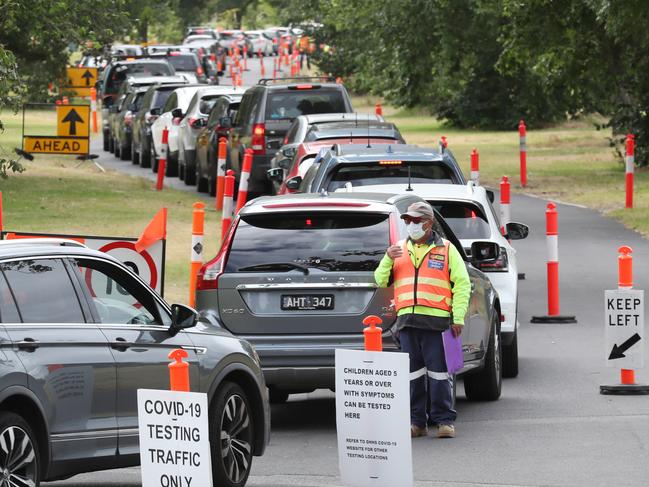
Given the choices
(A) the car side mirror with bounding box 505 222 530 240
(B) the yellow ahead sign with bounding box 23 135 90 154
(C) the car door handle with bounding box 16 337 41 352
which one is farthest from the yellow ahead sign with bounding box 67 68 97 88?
(C) the car door handle with bounding box 16 337 41 352

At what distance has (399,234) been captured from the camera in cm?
1155

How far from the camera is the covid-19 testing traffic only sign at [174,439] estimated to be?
7312 millimetres

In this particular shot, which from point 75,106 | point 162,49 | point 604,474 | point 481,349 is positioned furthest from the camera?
point 162,49

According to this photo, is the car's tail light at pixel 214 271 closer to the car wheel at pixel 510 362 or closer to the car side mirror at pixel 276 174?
the car wheel at pixel 510 362

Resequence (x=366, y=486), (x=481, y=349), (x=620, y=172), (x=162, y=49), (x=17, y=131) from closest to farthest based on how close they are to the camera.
Answer: (x=366, y=486) → (x=481, y=349) → (x=620, y=172) → (x=17, y=131) → (x=162, y=49)

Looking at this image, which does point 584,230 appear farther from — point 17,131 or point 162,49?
point 162,49

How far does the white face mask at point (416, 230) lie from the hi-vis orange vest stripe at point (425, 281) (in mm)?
104

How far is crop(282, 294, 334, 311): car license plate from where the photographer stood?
37.1 ft

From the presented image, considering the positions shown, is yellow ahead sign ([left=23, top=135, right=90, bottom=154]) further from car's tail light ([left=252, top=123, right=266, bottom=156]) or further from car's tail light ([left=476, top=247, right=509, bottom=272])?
car's tail light ([left=476, top=247, right=509, bottom=272])

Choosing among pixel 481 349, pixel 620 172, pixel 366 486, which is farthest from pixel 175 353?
pixel 620 172

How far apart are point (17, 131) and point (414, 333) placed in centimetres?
4058

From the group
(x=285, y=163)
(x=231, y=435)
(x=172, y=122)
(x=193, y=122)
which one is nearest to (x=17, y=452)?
(x=231, y=435)

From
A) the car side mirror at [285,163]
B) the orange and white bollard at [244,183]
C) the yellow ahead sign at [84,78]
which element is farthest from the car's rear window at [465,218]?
the yellow ahead sign at [84,78]

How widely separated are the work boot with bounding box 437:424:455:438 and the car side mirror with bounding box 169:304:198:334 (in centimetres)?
257
